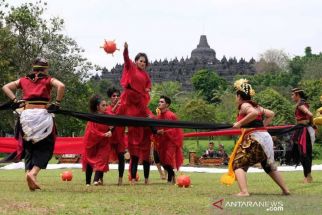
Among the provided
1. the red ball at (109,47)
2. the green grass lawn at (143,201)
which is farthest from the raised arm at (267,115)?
the red ball at (109,47)

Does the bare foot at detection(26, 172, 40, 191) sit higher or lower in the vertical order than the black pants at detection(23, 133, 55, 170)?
lower

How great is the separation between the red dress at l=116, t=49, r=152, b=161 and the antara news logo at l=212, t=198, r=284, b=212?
453 cm

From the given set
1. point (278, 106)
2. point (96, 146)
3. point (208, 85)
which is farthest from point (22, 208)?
point (208, 85)

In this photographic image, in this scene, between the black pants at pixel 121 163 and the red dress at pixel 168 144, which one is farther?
the red dress at pixel 168 144

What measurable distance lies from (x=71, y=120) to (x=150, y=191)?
4170 cm

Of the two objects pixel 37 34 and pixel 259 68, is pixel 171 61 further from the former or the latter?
pixel 37 34

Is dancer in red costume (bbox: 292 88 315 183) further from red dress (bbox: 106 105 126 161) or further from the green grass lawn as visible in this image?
red dress (bbox: 106 105 126 161)

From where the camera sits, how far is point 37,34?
157 feet

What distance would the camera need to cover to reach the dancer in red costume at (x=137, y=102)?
12.8 metres

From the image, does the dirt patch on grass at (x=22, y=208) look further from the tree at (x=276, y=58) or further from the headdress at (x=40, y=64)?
the tree at (x=276, y=58)

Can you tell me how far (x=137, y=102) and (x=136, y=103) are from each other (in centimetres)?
3

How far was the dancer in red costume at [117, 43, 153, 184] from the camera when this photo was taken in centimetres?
1278

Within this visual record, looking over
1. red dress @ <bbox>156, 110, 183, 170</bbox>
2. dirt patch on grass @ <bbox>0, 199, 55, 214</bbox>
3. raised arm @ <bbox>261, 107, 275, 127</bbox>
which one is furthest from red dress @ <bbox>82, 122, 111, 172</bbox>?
dirt patch on grass @ <bbox>0, 199, 55, 214</bbox>

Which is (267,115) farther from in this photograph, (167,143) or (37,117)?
(167,143)
